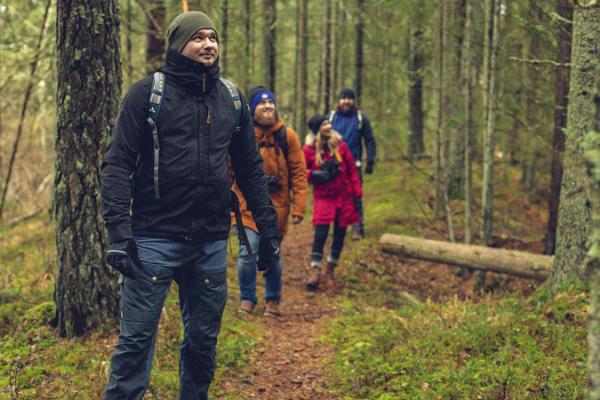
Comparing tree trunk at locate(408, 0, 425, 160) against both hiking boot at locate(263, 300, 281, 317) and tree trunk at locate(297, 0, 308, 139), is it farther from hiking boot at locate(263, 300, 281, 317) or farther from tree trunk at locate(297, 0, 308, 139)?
hiking boot at locate(263, 300, 281, 317)

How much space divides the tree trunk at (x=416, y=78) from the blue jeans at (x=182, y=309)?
26.6ft

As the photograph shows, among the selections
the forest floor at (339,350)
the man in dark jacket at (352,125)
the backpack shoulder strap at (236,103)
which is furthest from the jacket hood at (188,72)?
the man in dark jacket at (352,125)

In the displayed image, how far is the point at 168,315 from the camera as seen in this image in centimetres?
636

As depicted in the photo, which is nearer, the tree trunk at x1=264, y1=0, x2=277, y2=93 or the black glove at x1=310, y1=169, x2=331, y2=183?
the black glove at x1=310, y1=169, x2=331, y2=183

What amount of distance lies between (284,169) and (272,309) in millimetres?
1767

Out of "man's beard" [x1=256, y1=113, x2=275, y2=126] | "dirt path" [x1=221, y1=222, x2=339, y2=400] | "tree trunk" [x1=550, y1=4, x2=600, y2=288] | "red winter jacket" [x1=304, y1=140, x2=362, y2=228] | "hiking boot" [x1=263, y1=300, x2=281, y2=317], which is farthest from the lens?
"red winter jacket" [x1=304, y1=140, x2=362, y2=228]

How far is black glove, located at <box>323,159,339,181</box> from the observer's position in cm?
881

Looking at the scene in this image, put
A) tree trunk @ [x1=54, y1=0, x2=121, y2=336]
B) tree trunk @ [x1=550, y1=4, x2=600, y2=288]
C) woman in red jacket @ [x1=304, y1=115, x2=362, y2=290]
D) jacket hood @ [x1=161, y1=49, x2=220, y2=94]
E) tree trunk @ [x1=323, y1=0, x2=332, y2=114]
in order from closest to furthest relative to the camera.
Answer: jacket hood @ [x1=161, y1=49, x2=220, y2=94] → tree trunk @ [x1=54, y1=0, x2=121, y2=336] → tree trunk @ [x1=550, y1=4, x2=600, y2=288] → woman in red jacket @ [x1=304, y1=115, x2=362, y2=290] → tree trunk @ [x1=323, y1=0, x2=332, y2=114]

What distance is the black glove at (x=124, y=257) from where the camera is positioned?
3.64 metres

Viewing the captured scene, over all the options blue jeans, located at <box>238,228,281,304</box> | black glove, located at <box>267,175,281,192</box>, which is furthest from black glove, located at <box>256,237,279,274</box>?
black glove, located at <box>267,175,281,192</box>

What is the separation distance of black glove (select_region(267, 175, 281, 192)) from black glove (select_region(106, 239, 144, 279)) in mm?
3374

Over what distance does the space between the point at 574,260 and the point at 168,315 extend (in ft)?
13.9

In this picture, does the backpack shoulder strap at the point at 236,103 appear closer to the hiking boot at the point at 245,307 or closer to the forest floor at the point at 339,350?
the forest floor at the point at 339,350

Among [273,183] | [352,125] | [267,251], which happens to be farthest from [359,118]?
[267,251]
